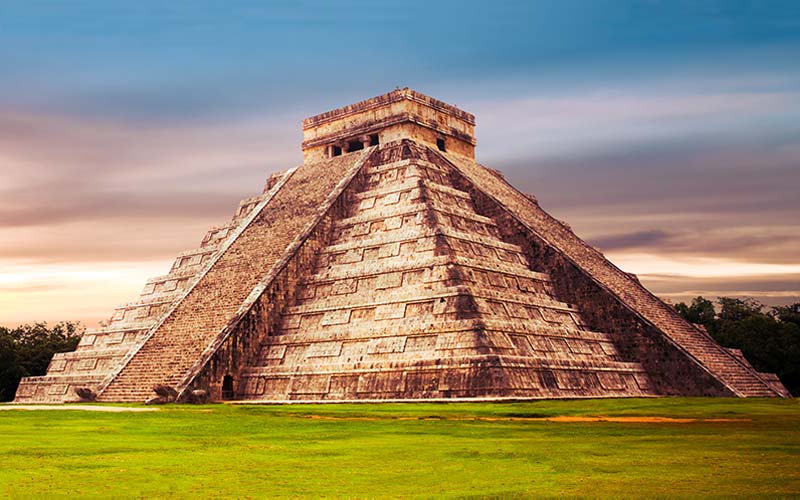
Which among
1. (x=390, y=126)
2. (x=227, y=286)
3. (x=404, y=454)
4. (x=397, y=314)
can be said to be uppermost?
(x=390, y=126)

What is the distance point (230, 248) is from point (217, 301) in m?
4.13

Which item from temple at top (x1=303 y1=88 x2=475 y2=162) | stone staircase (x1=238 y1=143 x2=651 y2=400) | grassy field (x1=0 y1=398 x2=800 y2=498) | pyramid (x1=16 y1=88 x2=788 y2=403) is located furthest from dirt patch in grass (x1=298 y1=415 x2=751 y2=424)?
temple at top (x1=303 y1=88 x2=475 y2=162)

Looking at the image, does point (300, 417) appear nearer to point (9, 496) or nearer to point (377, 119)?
point (9, 496)

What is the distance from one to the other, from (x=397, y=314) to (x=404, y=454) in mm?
16504

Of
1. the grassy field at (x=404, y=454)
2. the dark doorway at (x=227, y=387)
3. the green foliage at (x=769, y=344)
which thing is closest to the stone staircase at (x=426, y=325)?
the dark doorway at (x=227, y=387)

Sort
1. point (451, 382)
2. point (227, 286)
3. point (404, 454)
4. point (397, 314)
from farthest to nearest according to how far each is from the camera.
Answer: point (227, 286), point (397, 314), point (451, 382), point (404, 454)

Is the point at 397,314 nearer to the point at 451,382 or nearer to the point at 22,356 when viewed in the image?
the point at 451,382

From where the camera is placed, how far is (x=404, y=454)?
12.4 metres

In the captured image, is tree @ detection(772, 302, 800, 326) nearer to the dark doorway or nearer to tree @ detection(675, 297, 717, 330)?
tree @ detection(675, 297, 717, 330)

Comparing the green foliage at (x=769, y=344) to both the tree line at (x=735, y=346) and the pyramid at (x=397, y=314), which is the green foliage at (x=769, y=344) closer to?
the tree line at (x=735, y=346)

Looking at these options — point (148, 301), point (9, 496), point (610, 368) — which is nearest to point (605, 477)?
point (9, 496)

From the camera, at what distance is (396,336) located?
92.1 feet

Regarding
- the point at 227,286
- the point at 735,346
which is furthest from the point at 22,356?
the point at 735,346

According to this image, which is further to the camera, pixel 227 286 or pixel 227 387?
pixel 227 286
